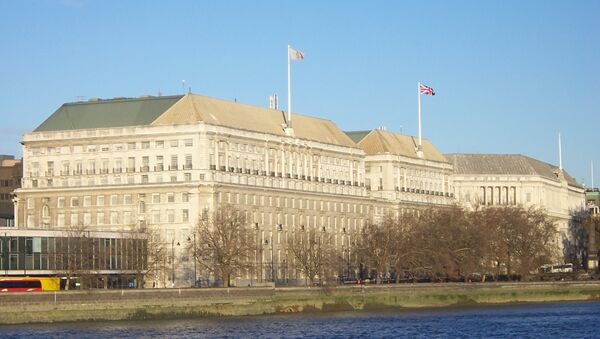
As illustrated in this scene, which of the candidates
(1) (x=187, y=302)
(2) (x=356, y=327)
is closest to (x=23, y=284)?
(1) (x=187, y=302)

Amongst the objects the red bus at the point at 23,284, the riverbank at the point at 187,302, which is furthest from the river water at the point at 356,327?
the red bus at the point at 23,284

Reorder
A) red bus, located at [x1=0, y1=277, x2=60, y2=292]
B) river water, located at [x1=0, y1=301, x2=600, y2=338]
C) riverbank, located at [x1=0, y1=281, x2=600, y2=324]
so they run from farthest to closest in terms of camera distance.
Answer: red bus, located at [x1=0, y1=277, x2=60, y2=292], riverbank, located at [x1=0, y1=281, x2=600, y2=324], river water, located at [x1=0, y1=301, x2=600, y2=338]

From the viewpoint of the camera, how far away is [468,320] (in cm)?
17338

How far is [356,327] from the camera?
162 metres

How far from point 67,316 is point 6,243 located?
3983cm

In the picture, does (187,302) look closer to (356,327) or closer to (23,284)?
(23,284)

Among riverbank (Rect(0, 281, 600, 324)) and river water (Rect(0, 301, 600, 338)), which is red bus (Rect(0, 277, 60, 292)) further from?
river water (Rect(0, 301, 600, 338))

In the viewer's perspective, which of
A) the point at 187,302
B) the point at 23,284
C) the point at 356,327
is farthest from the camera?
the point at 23,284

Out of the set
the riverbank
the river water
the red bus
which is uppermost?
the red bus

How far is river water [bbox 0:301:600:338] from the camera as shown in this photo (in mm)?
150375

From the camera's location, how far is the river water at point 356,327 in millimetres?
150375

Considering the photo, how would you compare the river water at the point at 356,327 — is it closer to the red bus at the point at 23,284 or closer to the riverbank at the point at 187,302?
the riverbank at the point at 187,302

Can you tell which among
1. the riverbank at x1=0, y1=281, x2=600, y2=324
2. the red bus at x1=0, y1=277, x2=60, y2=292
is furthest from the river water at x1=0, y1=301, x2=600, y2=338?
the red bus at x1=0, y1=277, x2=60, y2=292

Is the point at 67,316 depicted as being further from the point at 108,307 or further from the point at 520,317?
the point at 520,317
